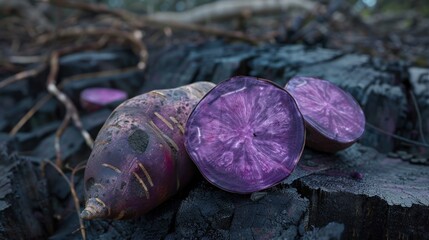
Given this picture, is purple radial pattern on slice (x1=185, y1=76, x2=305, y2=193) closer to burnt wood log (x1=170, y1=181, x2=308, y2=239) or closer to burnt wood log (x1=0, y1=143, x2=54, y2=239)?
burnt wood log (x1=170, y1=181, x2=308, y2=239)

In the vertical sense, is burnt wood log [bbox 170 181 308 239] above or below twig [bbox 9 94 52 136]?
above

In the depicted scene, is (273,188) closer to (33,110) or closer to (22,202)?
(22,202)

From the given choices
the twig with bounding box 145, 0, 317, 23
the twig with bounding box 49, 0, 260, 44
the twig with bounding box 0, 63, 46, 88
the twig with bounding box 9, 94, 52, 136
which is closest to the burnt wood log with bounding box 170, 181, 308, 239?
the twig with bounding box 9, 94, 52, 136

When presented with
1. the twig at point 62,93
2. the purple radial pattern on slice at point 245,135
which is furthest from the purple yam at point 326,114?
the twig at point 62,93

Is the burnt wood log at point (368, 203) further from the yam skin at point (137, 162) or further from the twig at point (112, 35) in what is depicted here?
the twig at point (112, 35)

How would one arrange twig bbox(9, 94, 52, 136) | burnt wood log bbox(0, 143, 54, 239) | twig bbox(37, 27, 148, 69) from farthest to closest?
twig bbox(37, 27, 148, 69) < twig bbox(9, 94, 52, 136) < burnt wood log bbox(0, 143, 54, 239)

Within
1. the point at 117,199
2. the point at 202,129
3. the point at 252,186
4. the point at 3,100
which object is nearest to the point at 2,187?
the point at 117,199

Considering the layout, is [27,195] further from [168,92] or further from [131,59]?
[131,59]

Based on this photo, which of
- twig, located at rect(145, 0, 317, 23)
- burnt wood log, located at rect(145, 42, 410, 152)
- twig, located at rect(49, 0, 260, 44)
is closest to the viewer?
burnt wood log, located at rect(145, 42, 410, 152)
